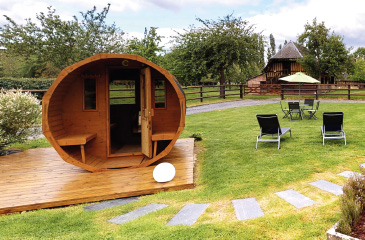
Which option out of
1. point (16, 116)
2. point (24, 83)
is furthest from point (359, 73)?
point (16, 116)

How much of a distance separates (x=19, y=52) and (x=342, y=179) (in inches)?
896

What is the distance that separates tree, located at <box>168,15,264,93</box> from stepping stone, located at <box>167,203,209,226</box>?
56.9ft

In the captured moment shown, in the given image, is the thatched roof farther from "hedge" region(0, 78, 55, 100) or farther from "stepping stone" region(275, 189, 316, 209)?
"stepping stone" region(275, 189, 316, 209)

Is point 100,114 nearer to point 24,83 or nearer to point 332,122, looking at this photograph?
point 332,122

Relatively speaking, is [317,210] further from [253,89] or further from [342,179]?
[253,89]

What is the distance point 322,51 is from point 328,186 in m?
21.5

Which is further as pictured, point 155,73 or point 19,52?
point 19,52

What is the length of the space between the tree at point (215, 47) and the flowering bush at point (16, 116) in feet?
49.5

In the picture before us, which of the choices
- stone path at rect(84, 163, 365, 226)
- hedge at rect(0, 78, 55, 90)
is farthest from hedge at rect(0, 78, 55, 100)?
stone path at rect(84, 163, 365, 226)

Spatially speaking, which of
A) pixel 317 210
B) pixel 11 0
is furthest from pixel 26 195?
pixel 11 0

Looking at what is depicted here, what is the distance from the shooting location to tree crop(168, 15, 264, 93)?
20.6 m

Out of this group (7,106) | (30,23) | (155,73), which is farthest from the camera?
(30,23)

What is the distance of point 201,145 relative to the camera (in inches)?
280

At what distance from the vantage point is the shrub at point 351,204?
7.40 ft
